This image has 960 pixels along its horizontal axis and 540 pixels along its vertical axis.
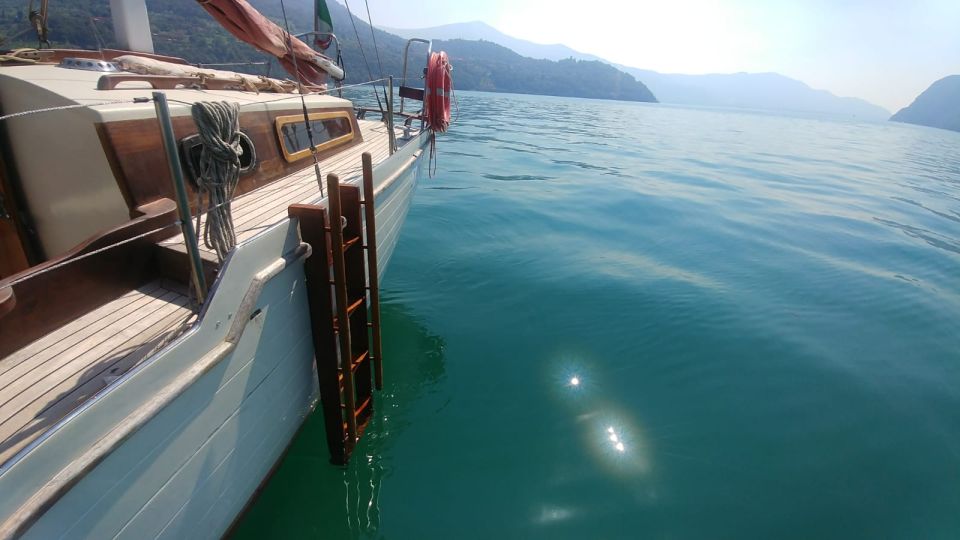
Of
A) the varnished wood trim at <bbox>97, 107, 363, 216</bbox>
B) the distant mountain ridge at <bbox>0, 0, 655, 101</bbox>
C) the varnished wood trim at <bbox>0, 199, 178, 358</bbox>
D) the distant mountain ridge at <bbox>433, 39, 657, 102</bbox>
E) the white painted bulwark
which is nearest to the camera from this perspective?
the white painted bulwark

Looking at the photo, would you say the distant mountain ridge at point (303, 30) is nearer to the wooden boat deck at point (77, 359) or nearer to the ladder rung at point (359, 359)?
the ladder rung at point (359, 359)

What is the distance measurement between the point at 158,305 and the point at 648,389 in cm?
482

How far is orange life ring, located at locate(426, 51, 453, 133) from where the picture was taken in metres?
7.49

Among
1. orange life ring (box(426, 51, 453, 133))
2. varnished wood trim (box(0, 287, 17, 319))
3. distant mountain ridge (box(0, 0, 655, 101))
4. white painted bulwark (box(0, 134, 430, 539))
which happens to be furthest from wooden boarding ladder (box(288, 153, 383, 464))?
distant mountain ridge (box(0, 0, 655, 101))

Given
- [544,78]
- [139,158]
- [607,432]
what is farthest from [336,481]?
[544,78]

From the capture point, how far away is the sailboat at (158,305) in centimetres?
217

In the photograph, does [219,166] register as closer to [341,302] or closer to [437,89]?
[341,302]

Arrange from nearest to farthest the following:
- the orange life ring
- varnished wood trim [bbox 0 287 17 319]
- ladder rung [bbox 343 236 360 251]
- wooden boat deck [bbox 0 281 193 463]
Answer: wooden boat deck [bbox 0 281 193 463] → varnished wood trim [bbox 0 287 17 319] → ladder rung [bbox 343 236 360 251] → the orange life ring

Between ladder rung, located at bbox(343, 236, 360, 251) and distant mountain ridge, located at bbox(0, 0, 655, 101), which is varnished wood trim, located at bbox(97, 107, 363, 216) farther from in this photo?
distant mountain ridge, located at bbox(0, 0, 655, 101)

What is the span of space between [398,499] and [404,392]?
53.7 inches

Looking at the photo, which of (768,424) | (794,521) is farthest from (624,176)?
(794,521)

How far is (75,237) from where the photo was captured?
3746 mm

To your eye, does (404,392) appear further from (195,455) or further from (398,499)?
(195,455)

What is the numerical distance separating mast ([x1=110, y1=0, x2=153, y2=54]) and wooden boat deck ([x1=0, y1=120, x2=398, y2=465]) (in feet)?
15.4
